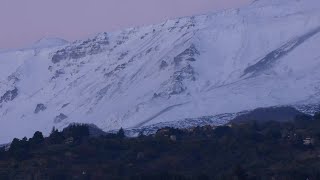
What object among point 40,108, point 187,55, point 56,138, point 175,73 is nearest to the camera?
point 56,138

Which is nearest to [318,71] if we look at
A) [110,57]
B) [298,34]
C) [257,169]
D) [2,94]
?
[298,34]

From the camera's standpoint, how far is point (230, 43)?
503 feet

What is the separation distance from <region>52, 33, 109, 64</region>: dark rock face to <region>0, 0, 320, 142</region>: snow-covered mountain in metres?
0.13

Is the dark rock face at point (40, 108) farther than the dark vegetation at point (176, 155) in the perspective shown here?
Yes

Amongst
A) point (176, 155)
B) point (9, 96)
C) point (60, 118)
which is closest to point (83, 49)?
point (9, 96)

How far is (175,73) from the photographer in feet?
494

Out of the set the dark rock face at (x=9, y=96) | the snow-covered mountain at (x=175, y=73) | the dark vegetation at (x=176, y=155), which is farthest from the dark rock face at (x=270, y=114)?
the dark rock face at (x=9, y=96)

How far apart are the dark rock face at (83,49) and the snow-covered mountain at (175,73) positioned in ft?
0.42

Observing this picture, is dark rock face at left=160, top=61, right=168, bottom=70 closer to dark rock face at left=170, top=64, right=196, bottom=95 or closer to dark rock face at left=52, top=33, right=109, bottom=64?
dark rock face at left=170, top=64, right=196, bottom=95

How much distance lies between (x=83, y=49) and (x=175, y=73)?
26841 millimetres

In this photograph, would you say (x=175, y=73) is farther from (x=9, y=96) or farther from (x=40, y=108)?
(x=9, y=96)

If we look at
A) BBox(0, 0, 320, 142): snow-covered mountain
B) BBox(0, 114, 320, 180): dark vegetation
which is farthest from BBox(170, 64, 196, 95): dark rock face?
BBox(0, 114, 320, 180): dark vegetation

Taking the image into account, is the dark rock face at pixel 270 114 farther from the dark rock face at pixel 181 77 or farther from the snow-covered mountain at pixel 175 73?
the dark rock face at pixel 181 77

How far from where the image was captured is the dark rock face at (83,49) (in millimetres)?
173363
